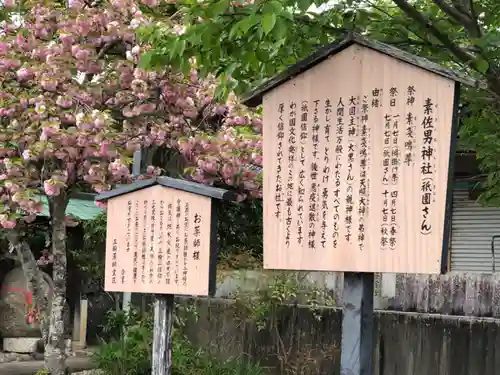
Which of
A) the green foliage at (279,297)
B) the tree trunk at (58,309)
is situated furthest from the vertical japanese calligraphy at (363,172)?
the green foliage at (279,297)

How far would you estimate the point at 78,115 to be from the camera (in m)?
7.30

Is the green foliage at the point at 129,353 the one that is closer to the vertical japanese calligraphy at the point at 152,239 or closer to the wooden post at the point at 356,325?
the vertical japanese calligraphy at the point at 152,239

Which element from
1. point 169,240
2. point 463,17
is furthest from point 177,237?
point 463,17

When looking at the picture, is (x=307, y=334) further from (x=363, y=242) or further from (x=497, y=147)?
(x=363, y=242)

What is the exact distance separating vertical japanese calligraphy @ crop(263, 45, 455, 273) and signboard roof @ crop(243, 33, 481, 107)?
0.04m

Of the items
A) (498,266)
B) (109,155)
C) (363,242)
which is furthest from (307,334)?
(363,242)

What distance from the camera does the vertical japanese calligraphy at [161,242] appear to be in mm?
5668

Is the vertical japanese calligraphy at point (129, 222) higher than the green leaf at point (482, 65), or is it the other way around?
the green leaf at point (482, 65)

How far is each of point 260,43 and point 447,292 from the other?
203 inches

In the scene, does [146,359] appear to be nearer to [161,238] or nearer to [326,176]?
[161,238]

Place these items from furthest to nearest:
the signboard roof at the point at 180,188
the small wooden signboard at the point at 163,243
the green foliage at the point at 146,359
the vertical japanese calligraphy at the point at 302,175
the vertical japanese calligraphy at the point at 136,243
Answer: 1. the green foliage at the point at 146,359
2. the vertical japanese calligraphy at the point at 136,243
3. the small wooden signboard at the point at 163,243
4. the signboard roof at the point at 180,188
5. the vertical japanese calligraphy at the point at 302,175

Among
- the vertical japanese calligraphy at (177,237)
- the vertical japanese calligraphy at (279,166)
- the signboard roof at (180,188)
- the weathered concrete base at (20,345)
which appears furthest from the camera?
the weathered concrete base at (20,345)

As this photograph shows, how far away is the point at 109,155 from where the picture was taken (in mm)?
7641

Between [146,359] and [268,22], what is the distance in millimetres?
6202
